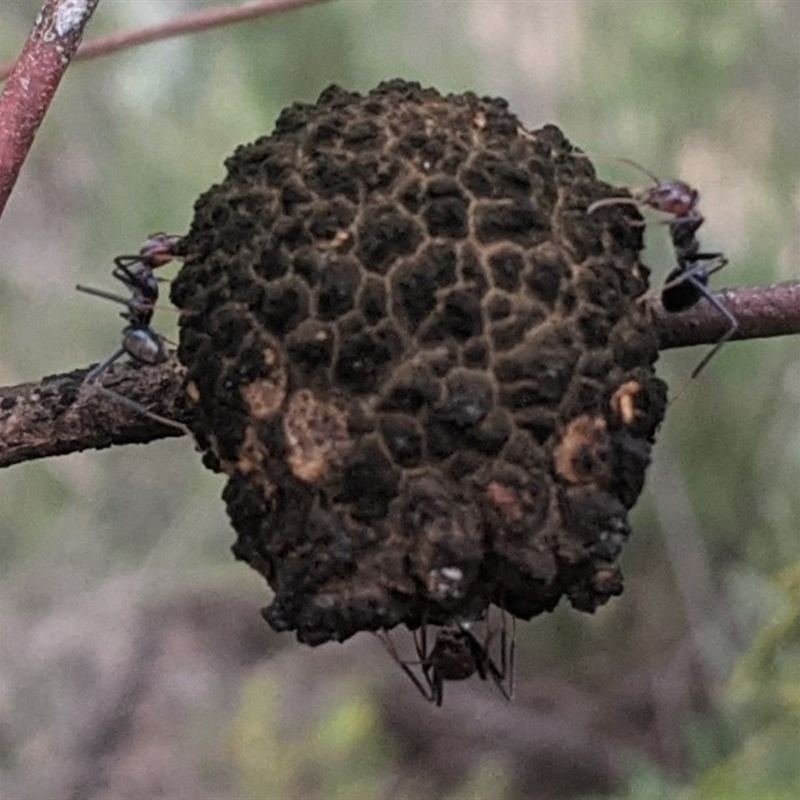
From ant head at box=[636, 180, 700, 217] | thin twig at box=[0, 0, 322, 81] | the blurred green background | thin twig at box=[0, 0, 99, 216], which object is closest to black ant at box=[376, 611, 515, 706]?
ant head at box=[636, 180, 700, 217]

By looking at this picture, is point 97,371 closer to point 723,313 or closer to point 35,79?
point 35,79

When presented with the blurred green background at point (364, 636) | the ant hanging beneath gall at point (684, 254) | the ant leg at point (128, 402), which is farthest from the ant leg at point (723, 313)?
the blurred green background at point (364, 636)

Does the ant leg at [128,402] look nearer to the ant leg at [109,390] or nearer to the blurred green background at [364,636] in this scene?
the ant leg at [109,390]

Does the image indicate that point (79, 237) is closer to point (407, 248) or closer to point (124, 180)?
point (124, 180)

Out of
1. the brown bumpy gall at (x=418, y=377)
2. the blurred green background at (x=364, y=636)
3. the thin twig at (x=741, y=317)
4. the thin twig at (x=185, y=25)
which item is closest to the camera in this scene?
the brown bumpy gall at (x=418, y=377)

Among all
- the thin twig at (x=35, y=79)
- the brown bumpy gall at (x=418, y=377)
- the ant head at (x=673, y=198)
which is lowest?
the brown bumpy gall at (x=418, y=377)

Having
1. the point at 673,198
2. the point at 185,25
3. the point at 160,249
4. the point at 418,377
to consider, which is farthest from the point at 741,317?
the point at 185,25

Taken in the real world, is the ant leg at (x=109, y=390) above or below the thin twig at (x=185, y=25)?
below

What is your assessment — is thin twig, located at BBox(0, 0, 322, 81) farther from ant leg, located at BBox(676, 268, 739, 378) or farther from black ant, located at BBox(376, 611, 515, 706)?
black ant, located at BBox(376, 611, 515, 706)
